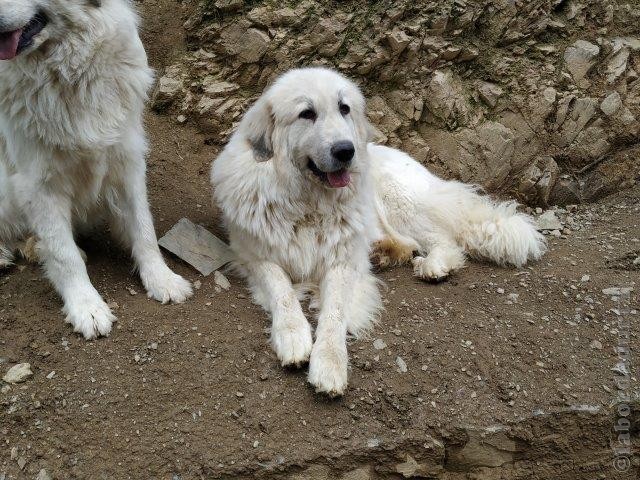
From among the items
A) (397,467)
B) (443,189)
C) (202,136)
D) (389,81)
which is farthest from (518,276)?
(202,136)

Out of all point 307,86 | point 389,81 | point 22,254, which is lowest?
point 22,254

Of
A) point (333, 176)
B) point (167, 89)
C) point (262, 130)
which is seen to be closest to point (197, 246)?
point (262, 130)

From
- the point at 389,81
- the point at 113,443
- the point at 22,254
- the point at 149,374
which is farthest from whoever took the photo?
the point at 389,81

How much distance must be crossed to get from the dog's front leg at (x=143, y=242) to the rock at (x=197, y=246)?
0.31m

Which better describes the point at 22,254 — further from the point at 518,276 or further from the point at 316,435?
the point at 518,276

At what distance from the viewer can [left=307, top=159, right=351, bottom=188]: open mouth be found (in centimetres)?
336

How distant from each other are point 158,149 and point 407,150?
7.84 feet

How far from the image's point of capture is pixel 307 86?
340 centimetres

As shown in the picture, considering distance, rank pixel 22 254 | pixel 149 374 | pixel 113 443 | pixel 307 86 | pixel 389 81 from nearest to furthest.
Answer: pixel 113 443, pixel 149 374, pixel 307 86, pixel 22 254, pixel 389 81

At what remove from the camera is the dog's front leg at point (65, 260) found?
3.07 metres

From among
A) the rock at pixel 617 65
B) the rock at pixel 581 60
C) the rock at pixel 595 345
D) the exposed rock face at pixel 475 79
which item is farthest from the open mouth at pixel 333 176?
the rock at pixel 617 65

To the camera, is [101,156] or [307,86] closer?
[101,156]

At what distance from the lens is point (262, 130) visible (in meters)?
3.54

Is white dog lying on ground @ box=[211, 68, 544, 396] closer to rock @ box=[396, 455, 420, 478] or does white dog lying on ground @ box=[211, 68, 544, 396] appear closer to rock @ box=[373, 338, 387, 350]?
rock @ box=[373, 338, 387, 350]
